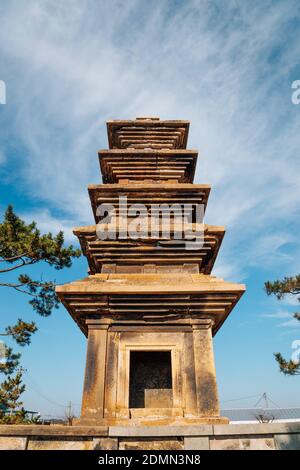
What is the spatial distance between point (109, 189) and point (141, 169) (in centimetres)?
151

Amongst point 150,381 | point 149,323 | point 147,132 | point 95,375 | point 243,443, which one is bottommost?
point 243,443

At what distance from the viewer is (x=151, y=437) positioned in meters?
4.95

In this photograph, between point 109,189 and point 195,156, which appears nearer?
point 109,189

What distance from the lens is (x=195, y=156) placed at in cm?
1016

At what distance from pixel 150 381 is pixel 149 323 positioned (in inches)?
54.3

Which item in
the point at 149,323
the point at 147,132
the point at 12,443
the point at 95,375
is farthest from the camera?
the point at 147,132

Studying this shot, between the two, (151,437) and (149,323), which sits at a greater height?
(149,323)

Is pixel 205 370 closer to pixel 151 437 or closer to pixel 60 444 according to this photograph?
pixel 151 437

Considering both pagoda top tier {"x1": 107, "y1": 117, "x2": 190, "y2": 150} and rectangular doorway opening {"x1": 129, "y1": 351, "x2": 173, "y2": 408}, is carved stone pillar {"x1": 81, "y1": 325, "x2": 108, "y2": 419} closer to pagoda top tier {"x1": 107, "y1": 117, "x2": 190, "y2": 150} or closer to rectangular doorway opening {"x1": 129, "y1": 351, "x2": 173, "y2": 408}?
rectangular doorway opening {"x1": 129, "y1": 351, "x2": 173, "y2": 408}

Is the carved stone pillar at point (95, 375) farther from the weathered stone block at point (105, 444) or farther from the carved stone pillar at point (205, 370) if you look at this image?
the carved stone pillar at point (205, 370)

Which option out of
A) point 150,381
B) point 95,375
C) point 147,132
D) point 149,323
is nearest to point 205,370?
point 149,323
